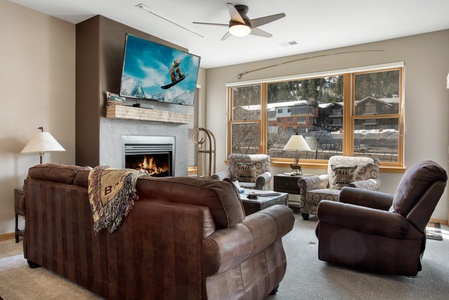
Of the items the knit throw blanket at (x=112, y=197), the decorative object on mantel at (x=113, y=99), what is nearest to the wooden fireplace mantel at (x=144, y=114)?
the decorative object on mantel at (x=113, y=99)

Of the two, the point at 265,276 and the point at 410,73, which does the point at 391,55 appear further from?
the point at 265,276

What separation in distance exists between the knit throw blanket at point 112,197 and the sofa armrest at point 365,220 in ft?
5.53

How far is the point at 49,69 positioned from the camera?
12.6 ft

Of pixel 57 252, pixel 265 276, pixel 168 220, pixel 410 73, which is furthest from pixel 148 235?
pixel 410 73

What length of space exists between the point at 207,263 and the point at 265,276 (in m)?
0.63

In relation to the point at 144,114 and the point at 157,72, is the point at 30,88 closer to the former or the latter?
the point at 144,114

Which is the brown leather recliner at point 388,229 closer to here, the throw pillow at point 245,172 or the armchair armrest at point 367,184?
the armchair armrest at point 367,184

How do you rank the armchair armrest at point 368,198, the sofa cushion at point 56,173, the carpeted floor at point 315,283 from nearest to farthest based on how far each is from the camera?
the carpeted floor at point 315,283 → the sofa cushion at point 56,173 → the armchair armrest at point 368,198

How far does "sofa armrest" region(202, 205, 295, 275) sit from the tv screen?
2.85 meters

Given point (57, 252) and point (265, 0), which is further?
point (265, 0)

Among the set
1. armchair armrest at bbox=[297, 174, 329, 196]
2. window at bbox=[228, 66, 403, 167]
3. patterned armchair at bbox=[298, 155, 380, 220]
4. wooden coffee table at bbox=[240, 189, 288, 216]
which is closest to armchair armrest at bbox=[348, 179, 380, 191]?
patterned armchair at bbox=[298, 155, 380, 220]

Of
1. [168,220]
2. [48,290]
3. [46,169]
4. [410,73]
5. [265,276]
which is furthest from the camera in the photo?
[410,73]

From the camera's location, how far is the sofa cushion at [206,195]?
156 cm

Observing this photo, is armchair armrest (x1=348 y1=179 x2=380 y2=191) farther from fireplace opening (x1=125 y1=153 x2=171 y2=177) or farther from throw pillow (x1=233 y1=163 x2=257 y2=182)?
fireplace opening (x1=125 y1=153 x2=171 y2=177)
